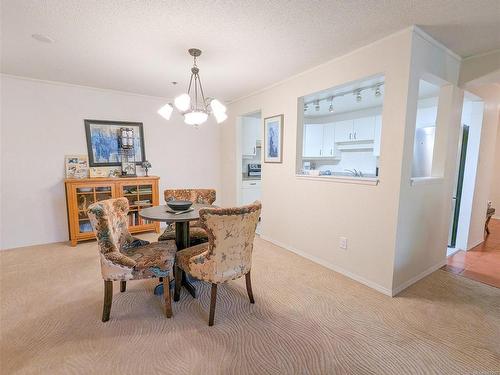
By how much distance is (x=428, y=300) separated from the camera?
2.25 meters

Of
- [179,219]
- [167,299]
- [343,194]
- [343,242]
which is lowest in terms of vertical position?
[167,299]

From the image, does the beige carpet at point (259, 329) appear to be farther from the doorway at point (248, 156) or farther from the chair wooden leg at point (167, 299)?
the doorway at point (248, 156)

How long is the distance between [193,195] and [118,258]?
1.48 metres

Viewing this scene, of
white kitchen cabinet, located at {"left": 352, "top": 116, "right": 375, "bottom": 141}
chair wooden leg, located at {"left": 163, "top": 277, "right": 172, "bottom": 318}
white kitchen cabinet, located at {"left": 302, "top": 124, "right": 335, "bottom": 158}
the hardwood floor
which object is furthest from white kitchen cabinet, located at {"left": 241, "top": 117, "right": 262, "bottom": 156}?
the hardwood floor

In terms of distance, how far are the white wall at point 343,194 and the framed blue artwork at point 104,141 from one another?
2.27 m

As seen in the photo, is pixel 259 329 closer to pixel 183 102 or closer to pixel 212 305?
pixel 212 305

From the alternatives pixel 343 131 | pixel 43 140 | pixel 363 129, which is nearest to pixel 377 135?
pixel 363 129

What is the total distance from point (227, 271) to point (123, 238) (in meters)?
1.05

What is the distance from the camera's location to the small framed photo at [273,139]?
351 cm

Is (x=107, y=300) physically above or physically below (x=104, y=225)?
below

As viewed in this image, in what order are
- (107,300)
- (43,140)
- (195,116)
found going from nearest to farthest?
(107,300) < (195,116) < (43,140)

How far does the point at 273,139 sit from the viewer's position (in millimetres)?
3645

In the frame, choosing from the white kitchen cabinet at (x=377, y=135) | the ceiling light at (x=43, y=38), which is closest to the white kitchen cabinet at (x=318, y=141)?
the white kitchen cabinet at (x=377, y=135)

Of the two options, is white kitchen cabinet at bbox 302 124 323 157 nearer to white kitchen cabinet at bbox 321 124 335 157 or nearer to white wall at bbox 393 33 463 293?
white kitchen cabinet at bbox 321 124 335 157
